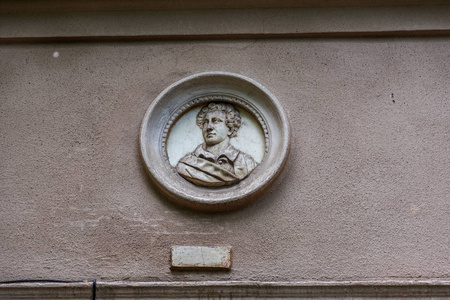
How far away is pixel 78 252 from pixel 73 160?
2.15 feet

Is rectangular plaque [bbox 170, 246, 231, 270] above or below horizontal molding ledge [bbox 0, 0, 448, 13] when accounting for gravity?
below

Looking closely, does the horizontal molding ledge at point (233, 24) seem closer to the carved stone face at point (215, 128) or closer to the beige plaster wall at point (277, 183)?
the beige plaster wall at point (277, 183)

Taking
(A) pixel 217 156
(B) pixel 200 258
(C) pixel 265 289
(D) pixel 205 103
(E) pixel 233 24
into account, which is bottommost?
(C) pixel 265 289

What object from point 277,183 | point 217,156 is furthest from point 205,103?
point 277,183

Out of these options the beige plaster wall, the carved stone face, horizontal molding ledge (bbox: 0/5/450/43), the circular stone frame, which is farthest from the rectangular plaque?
horizontal molding ledge (bbox: 0/5/450/43)

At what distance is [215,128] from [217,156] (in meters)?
0.21

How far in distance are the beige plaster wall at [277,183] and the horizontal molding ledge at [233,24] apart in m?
0.08

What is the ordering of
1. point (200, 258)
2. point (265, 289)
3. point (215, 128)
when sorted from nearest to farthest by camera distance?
point (265, 289), point (200, 258), point (215, 128)

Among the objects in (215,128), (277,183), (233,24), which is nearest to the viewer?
(277,183)

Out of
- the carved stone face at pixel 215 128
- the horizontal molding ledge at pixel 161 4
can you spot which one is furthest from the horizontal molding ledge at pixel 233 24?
the carved stone face at pixel 215 128

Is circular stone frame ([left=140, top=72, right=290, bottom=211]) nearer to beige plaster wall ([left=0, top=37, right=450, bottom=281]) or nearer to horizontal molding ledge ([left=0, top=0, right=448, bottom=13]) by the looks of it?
beige plaster wall ([left=0, top=37, right=450, bottom=281])

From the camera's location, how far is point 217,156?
3.40m

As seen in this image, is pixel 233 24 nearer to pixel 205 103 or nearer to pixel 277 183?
pixel 205 103

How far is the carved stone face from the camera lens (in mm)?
3465
